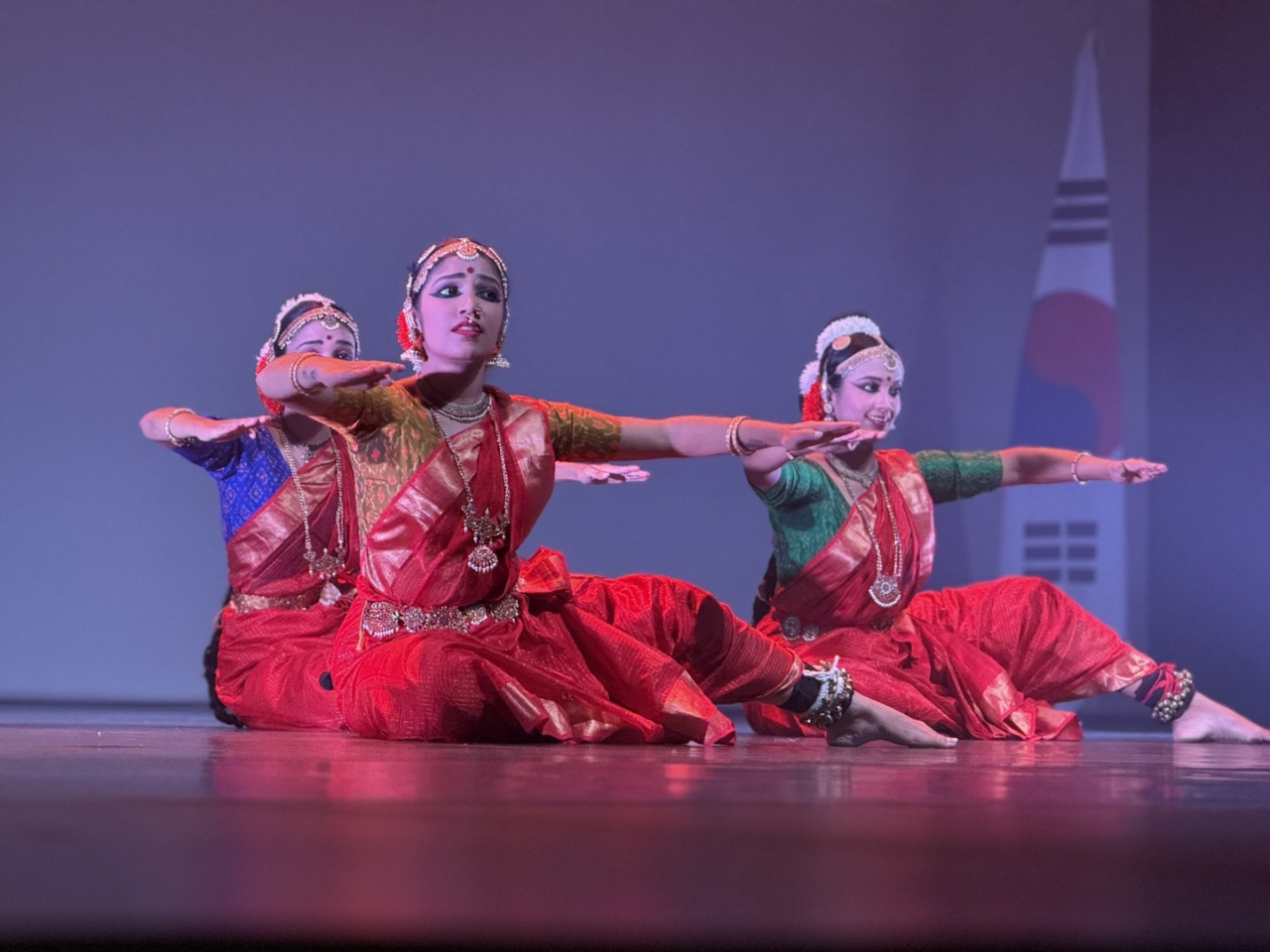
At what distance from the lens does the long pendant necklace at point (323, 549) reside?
3.28m

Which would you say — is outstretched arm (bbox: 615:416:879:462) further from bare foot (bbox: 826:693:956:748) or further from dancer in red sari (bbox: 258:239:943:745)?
bare foot (bbox: 826:693:956:748)

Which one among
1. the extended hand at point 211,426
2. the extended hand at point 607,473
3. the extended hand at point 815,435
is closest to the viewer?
the extended hand at point 815,435

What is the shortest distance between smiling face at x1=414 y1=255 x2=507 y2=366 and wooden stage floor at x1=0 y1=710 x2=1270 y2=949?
1472mm

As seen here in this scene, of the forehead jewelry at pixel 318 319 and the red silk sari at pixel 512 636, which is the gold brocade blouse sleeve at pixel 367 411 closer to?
the red silk sari at pixel 512 636

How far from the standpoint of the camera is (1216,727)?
3.13 metres

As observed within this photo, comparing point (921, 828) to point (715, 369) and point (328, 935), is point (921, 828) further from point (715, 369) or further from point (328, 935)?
point (715, 369)

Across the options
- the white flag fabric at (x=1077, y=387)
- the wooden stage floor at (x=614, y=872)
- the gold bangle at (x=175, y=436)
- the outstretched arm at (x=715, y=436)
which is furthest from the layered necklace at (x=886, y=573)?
the wooden stage floor at (x=614, y=872)

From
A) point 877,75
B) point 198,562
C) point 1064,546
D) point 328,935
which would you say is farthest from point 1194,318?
point 328,935

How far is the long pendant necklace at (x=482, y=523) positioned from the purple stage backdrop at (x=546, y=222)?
239 cm

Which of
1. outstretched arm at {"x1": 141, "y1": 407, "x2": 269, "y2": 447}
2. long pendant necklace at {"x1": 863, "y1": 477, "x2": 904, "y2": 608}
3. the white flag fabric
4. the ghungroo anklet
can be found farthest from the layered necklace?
the white flag fabric

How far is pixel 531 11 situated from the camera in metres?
4.94

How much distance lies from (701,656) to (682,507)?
7.89 feet

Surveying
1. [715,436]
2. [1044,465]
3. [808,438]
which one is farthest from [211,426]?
[1044,465]

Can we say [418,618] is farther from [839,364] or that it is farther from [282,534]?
[839,364]
